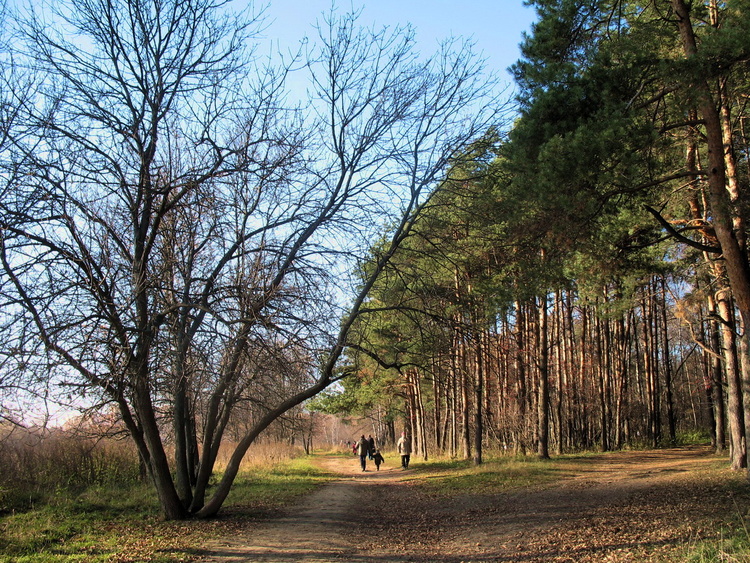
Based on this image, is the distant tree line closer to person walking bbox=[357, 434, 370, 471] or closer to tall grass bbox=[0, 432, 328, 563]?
tall grass bbox=[0, 432, 328, 563]

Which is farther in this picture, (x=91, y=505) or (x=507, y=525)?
(x=91, y=505)

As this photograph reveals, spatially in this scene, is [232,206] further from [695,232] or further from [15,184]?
[695,232]

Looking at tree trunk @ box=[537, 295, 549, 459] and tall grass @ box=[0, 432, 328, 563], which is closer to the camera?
tall grass @ box=[0, 432, 328, 563]

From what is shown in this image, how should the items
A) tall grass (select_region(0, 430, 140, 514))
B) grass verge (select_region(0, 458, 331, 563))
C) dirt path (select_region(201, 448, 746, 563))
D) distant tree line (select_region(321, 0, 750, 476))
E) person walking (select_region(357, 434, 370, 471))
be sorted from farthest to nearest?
person walking (select_region(357, 434, 370, 471)), tall grass (select_region(0, 430, 140, 514)), distant tree line (select_region(321, 0, 750, 476)), dirt path (select_region(201, 448, 746, 563)), grass verge (select_region(0, 458, 331, 563))

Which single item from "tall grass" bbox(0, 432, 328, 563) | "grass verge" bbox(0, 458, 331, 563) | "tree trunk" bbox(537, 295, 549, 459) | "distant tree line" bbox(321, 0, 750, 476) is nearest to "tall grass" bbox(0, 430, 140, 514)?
"tall grass" bbox(0, 432, 328, 563)

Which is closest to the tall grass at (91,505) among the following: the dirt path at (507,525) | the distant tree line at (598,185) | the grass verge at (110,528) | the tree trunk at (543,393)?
the grass verge at (110,528)

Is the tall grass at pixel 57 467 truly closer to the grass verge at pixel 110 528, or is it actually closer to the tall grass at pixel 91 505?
the tall grass at pixel 91 505

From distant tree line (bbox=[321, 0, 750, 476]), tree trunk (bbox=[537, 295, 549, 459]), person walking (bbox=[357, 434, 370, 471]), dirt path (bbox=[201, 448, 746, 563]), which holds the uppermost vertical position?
distant tree line (bbox=[321, 0, 750, 476])

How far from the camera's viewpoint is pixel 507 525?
9750mm

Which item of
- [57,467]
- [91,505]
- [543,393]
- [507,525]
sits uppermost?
[543,393]

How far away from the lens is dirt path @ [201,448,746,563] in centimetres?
758

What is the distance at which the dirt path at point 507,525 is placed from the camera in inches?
299

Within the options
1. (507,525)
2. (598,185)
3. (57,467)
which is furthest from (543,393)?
(57,467)

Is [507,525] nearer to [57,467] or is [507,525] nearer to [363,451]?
[57,467]
